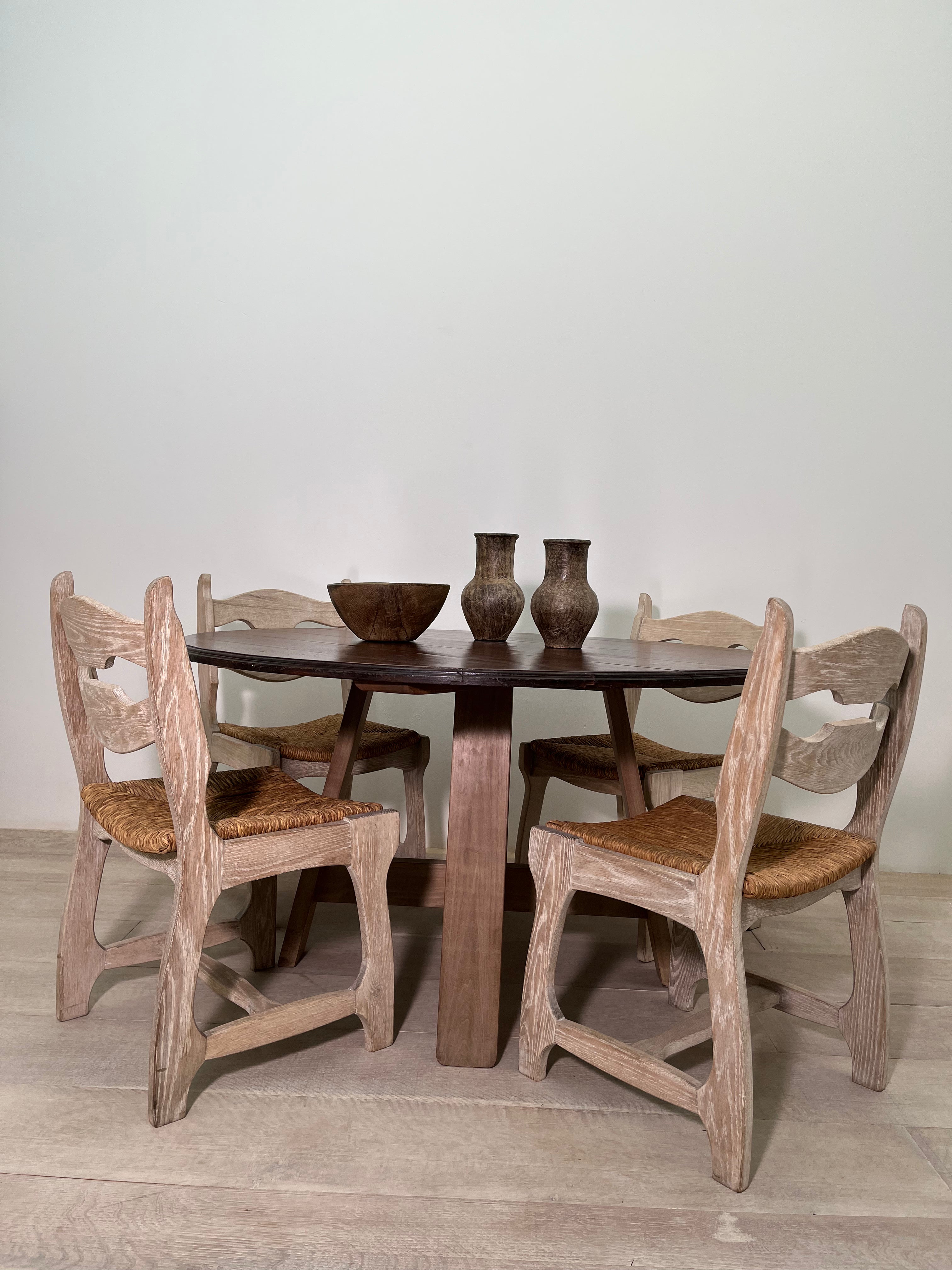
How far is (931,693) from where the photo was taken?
10.1ft

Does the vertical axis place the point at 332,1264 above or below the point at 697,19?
below

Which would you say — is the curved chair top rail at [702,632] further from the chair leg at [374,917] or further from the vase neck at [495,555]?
the chair leg at [374,917]

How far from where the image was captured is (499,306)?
306 centimetres

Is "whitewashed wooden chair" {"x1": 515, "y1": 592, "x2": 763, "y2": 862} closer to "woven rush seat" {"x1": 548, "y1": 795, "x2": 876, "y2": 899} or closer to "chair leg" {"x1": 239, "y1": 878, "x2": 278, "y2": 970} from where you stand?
"woven rush seat" {"x1": 548, "y1": 795, "x2": 876, "y2": 899}

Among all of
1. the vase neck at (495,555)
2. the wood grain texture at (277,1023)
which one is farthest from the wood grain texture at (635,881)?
the vase neck at (495,555)

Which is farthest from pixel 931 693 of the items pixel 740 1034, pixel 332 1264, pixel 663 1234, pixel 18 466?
pixel 18 466

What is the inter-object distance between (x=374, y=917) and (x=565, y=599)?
78 centimetres

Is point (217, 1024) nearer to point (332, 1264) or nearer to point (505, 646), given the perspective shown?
point (332, 1264)

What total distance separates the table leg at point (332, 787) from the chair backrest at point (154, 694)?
1.94 feet

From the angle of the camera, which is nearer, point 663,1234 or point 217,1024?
point 663,1234

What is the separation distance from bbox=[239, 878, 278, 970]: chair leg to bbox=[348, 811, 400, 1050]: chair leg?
438 mm

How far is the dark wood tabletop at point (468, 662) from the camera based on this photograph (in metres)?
1.42

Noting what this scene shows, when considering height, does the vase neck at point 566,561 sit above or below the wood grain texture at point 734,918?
above

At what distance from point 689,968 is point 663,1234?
0.76 meters
